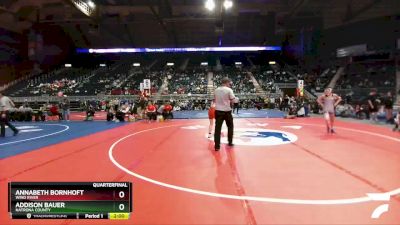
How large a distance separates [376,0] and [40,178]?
27698mm

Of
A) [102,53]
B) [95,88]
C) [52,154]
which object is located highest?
[102,53]

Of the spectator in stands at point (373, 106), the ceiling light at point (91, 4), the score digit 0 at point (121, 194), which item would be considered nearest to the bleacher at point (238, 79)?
the ceiling light at point (91, 4)

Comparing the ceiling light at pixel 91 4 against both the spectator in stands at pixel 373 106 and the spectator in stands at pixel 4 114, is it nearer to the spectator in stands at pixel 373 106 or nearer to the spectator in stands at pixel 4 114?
the spectator in stands at pixel 4 114

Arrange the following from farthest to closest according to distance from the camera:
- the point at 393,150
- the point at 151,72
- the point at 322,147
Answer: the point at 151,72 → the point at 322,147 → the point at 393,150

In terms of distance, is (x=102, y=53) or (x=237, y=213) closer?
(x=237, y=213)

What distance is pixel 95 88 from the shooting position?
3350cm

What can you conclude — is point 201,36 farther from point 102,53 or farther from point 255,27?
point 102,53

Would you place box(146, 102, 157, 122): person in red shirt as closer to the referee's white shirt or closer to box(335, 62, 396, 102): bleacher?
the referee's white shirt

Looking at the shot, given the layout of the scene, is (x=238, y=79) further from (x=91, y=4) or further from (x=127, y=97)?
(x=91, y=4)

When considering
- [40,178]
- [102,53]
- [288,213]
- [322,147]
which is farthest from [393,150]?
[102,53]

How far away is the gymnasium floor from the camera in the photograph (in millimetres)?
2990
